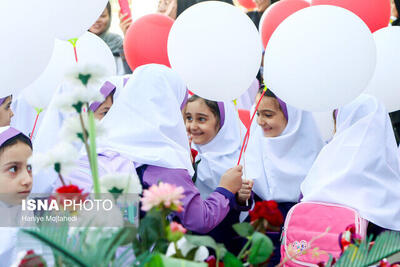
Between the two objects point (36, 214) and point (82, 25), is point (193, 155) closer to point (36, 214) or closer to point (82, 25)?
point (82, 25)

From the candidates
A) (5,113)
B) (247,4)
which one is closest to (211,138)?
(5,113)

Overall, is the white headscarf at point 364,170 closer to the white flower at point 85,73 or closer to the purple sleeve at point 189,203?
the purple sleeve at point 189,203

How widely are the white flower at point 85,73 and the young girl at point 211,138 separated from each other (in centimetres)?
199

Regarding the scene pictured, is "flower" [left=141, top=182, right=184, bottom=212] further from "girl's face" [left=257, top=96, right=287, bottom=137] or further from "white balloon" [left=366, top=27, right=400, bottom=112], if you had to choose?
"girl's face" [left=257, top=96, right=287, bottom=137]

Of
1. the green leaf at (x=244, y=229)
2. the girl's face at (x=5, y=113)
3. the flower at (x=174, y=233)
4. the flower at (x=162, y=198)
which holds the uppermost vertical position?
the flower at (x=162, y=198)

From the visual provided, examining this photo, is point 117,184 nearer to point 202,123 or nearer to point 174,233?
point 174,233

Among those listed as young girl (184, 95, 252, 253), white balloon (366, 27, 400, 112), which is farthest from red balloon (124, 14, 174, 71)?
white balloon (366, 27, 400, 112)

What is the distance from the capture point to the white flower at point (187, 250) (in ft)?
3.17

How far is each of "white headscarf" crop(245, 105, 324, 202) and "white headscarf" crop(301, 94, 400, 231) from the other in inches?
15.8

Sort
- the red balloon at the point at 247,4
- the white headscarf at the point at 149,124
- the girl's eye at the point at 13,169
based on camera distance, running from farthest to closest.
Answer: the red balloon at the point at 247,4
the white headscarf at the point at 149,124
the girl's eye at the point at 13,169

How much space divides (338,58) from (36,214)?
1505 millimetres

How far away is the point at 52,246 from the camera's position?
87 centimetres

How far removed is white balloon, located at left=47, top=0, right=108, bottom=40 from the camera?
2.12m

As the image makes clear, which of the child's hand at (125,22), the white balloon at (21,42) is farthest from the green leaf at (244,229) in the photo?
the child's hand at (125,22)
